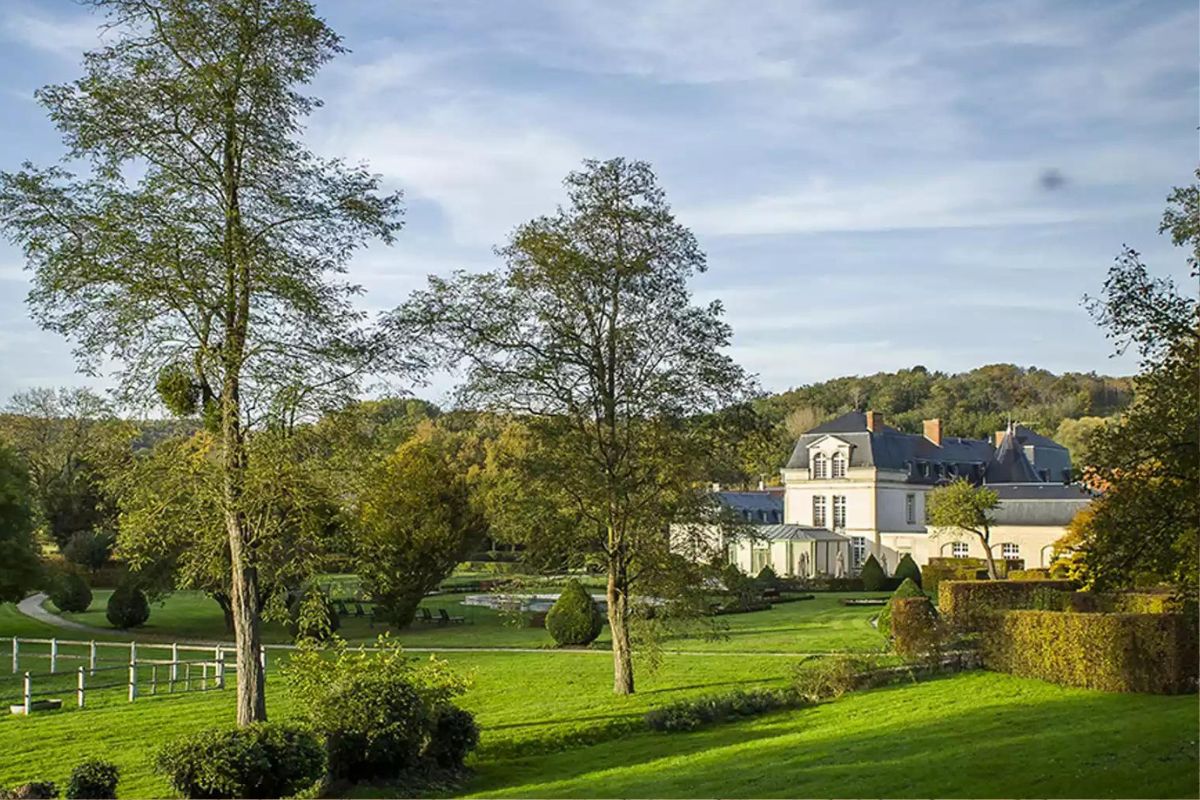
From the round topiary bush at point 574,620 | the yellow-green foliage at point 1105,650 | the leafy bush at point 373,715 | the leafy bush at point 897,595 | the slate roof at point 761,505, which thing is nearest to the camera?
the leafy bush at point 373,715

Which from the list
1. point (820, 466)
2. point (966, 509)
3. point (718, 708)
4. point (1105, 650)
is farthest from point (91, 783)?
point (820, 466)

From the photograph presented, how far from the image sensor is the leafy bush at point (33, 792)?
1319 centimetres

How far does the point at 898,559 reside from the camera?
188 ft

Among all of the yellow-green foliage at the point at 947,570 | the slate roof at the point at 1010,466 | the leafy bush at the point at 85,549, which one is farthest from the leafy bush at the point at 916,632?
the slate roof at the point at 1010,466

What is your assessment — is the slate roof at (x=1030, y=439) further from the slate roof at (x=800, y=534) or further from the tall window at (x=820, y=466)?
the slate roof at (x=800, y=534)

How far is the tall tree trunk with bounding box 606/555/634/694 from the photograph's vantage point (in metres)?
21.2

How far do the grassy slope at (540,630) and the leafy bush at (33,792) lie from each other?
1463cm

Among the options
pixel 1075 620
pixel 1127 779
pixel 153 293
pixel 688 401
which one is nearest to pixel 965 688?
pixel 1075 620

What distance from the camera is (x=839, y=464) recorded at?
60.0 metres

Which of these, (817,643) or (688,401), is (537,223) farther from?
(817,643)

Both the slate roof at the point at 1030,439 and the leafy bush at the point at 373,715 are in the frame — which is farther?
the slate roof at the point at 1030,439

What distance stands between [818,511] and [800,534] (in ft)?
15.0

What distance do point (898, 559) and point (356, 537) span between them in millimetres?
45194

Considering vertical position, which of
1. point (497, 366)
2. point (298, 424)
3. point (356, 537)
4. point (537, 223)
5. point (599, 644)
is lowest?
point (599, 644)
